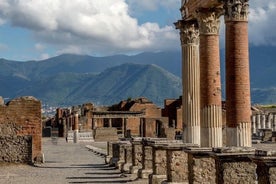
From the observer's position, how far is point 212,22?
65.1 ft

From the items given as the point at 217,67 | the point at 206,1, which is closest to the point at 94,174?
the point at 217,67

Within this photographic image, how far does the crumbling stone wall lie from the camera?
24.2m

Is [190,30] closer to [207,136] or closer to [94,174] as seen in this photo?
[207,136]

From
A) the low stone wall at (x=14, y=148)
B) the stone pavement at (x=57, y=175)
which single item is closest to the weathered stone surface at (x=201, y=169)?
the stone pavement at (x=57, y=175)

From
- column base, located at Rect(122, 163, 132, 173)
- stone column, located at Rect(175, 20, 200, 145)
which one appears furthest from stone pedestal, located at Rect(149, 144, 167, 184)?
stone column, located at Rect(175, 20, 200, 145)

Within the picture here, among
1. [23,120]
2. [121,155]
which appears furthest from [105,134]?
[121,155]

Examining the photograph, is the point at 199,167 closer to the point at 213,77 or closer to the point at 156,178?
the point at 156,178

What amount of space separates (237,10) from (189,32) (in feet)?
17.0

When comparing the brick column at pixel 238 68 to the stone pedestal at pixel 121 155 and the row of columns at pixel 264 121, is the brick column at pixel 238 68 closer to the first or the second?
the stone pedestal at pixel 121 155

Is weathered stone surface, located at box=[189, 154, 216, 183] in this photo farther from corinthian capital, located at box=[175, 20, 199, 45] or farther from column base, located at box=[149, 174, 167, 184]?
corinthian capital, located at box=[175, 20, 199, 45]

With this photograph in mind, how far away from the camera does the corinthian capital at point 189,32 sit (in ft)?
70.7

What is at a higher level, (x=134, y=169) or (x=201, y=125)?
(x=201, y=125)

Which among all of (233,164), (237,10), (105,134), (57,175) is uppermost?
(237,10)

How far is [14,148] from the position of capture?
2270 centimetres
